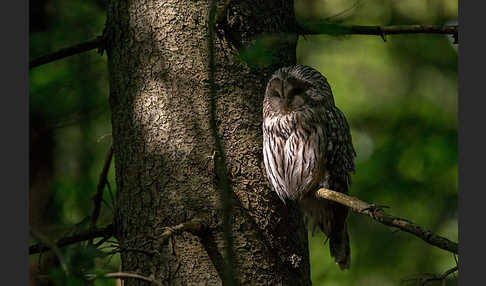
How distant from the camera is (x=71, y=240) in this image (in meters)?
2.48

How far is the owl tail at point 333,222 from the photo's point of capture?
3158mm

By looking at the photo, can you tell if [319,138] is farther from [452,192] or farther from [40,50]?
[452,192]

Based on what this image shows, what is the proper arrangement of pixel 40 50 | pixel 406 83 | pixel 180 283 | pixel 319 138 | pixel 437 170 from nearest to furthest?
pixel 180 283, pixel 319 138, pixel 40 50, pixel 437 170, pixel 406 83

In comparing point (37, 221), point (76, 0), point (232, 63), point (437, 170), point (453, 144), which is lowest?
point (37, 221)

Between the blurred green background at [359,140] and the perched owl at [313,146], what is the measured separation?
350 mm

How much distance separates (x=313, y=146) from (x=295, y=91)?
33 cm

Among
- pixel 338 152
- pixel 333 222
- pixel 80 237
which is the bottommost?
pixel 333 222

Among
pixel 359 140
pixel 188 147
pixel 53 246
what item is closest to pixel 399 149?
pixel 359 140

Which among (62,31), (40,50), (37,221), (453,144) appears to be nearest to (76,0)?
(62,31)

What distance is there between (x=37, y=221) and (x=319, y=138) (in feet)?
9.50

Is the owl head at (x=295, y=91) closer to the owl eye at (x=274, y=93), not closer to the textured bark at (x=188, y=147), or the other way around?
the owl eye at (x=274, y=93)

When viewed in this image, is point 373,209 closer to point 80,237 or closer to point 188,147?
point 188,147

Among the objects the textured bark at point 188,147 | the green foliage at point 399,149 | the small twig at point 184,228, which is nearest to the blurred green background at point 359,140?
the green foliage at point 399,149

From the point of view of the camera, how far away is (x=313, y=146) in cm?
317
